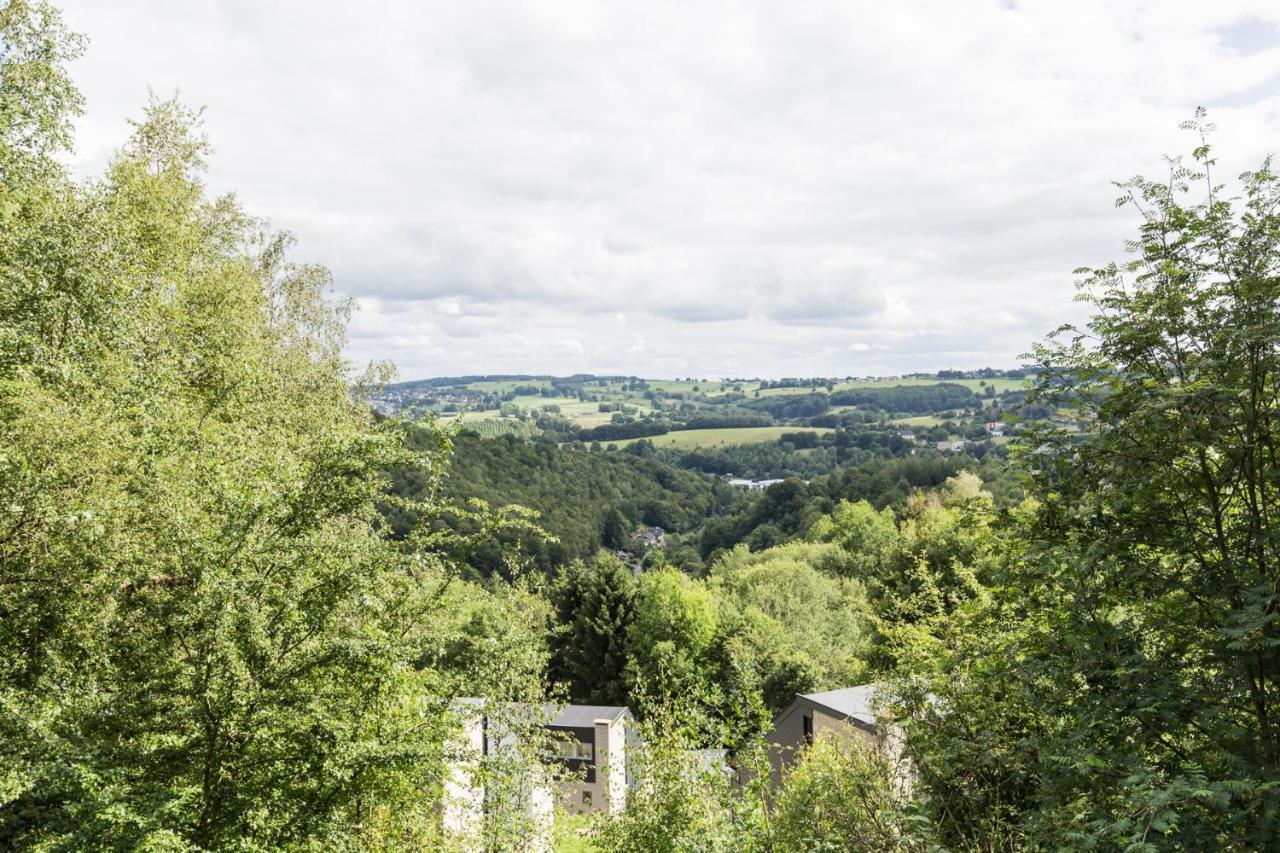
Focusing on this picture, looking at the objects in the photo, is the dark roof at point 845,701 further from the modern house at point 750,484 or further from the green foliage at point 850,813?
the modern house at point 750,484

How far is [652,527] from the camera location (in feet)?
398

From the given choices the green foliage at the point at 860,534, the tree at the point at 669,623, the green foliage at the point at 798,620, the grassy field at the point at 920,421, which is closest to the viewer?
the green foliage at the point at 798,620

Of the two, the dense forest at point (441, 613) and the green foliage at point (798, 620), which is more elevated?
the dense forest at point (441, 613)

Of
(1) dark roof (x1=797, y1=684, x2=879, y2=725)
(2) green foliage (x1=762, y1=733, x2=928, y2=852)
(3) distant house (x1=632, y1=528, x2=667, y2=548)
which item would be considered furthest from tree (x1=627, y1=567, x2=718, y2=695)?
(3) distant house (x1=632, y1=528, x2=667, y2=548)

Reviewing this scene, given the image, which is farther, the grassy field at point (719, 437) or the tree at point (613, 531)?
the grassy field at point (719, 437)

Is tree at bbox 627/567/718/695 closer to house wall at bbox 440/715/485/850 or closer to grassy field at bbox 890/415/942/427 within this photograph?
house wall at bbox 440/715/485/850

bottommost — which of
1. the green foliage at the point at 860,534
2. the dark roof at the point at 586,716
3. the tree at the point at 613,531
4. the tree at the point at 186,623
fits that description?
the tree at the point at 613,531

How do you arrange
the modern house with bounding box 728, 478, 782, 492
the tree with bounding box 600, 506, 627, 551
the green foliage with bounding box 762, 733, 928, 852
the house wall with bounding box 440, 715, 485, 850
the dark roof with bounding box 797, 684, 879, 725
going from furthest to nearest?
the modern house with bounding box 728, 478, 782, 492, the tree with bounding box 600, 506, 627, 551, the dark roof with bounding box 797, 684, 879, 725, the house wall with bounding box 440, 715, 485, 850, the green foliage with bounding box 762, 733, 928, 852

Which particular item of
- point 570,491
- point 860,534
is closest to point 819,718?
point 860,534

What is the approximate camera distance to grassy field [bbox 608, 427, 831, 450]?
179 metres

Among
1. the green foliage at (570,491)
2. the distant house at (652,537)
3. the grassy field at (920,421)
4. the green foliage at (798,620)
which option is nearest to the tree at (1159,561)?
the green foliage at (798,620)

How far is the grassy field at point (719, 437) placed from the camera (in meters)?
179

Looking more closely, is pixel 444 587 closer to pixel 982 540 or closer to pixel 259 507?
pixel 259 507

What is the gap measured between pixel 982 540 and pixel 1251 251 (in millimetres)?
3271
